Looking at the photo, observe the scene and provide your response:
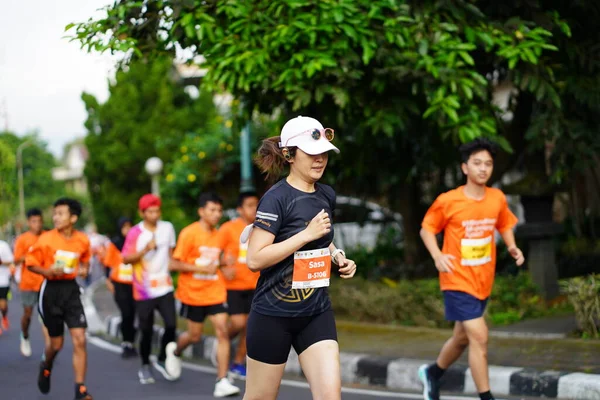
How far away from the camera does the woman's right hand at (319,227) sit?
13.8ft

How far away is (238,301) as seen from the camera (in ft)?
27.8

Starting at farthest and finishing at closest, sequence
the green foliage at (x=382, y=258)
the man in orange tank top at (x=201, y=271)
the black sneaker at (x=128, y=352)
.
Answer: the green foliage at (x=382, y=258) → the black sneaker at (x=128, y=352) → the man in orange tank top at (x=201, y=271)

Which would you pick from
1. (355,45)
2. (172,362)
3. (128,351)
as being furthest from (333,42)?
(128,351)

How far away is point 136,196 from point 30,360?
88.6ft

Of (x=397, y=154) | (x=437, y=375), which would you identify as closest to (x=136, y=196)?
(x=397, y=154)

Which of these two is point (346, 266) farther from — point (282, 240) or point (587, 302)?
point (587, 302)

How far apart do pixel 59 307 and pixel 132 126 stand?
96.3 ft

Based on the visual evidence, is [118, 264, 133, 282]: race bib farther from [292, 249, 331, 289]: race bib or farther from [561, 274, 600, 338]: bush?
[292, 249, 331, 289]: race bib

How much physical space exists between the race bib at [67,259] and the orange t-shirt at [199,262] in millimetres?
932

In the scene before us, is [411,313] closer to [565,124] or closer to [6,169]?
[565,124]

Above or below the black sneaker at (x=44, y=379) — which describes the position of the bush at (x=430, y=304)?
above

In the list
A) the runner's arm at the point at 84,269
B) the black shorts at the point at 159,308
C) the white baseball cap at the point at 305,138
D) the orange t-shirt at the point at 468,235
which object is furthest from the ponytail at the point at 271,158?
the black shorts at the point at 159,308

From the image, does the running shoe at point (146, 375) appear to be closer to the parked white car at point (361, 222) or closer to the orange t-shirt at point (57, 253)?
the orange t-shirt at point (57, 253)

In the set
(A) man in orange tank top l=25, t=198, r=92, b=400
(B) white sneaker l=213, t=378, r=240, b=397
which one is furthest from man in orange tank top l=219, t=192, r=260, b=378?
(A) man in orange tank top l=25, t=198, r=92, b=400
